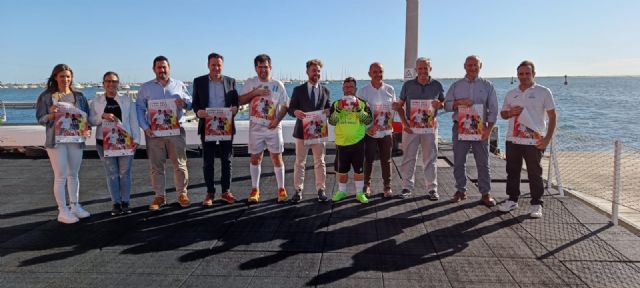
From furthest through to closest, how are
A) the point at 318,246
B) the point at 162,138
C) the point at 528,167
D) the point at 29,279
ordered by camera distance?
the point at 162,138
the point at 528,167
the point at 318,246
the point at 29,279

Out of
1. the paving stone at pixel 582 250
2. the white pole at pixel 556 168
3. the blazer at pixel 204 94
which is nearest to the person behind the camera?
the paving stone at pixel 582 250

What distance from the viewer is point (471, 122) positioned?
17.0ft

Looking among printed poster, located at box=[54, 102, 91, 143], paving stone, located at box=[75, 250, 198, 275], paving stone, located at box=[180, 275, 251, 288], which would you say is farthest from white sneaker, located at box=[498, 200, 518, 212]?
printed poster, located at box=[54, 102, 91, 143]

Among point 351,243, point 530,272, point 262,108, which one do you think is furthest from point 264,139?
point 530,272

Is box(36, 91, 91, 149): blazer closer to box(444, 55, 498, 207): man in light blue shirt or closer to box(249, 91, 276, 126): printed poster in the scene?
box(249, 91, 276, 126): printed poster

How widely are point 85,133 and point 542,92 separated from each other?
519cm

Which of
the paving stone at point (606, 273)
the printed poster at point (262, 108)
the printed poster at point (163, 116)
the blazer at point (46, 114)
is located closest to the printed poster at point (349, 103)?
the printed poster at point (262, 108)

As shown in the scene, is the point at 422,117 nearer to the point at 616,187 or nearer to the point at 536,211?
the point at 536,211

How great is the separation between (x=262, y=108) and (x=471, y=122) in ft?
8.55

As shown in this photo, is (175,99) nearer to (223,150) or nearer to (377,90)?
(223,150)

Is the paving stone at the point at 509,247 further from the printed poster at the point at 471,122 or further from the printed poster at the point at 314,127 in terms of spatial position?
the printed poster at the point at 314,127

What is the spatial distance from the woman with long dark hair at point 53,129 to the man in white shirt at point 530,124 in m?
4.96

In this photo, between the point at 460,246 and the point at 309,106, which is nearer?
the point at 460,246

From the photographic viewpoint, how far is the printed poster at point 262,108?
16.9ft
